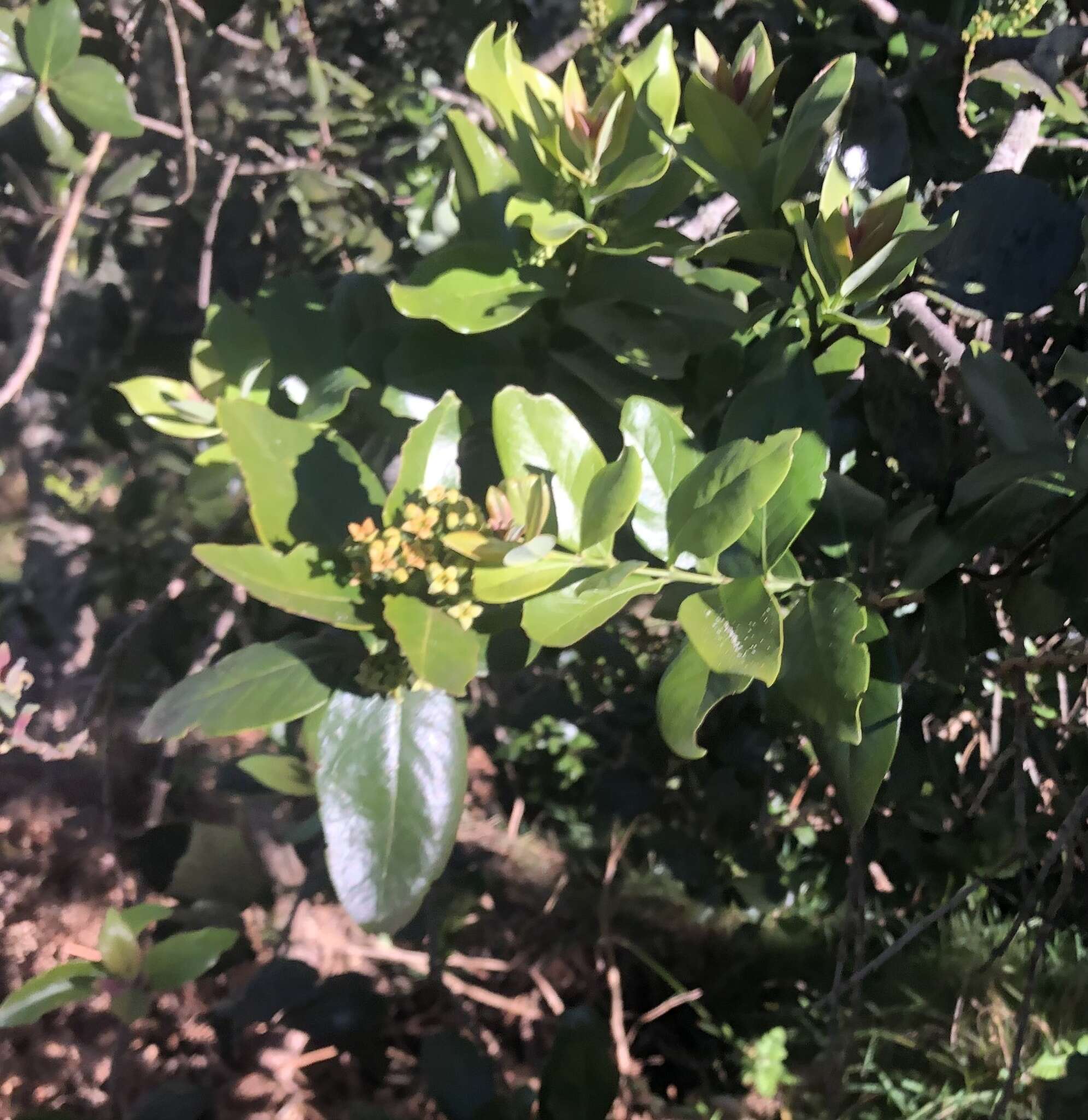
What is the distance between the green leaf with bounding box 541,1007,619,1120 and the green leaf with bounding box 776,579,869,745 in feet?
1.71

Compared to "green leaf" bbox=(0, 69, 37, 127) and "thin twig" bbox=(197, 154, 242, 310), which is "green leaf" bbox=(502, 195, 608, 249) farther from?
"thin twig" bbox=(197, 154, 242, 310)

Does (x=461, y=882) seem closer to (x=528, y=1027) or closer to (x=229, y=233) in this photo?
(x=528, y=1027)

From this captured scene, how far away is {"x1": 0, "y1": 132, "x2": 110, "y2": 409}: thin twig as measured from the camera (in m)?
0.75

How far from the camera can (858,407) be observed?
65 centimetres

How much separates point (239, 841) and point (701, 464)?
29.3 inches

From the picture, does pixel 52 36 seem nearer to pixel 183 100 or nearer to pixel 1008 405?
pixel 183 100

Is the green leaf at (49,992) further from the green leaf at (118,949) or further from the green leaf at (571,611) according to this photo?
the green leaf at (571,611)

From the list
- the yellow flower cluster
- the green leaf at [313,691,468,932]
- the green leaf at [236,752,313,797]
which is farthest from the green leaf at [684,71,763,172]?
the green leaf at [236,752,313,797]

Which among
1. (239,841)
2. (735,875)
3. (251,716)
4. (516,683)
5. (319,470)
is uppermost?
(319,470)

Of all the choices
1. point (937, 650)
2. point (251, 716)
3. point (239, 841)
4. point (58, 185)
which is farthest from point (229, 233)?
point (937, 650)

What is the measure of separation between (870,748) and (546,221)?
1.20ft

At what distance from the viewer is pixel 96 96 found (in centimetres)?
79

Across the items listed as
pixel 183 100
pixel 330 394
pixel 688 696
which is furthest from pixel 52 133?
pixel 688 696

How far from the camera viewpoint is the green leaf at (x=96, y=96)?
779 millimetres
